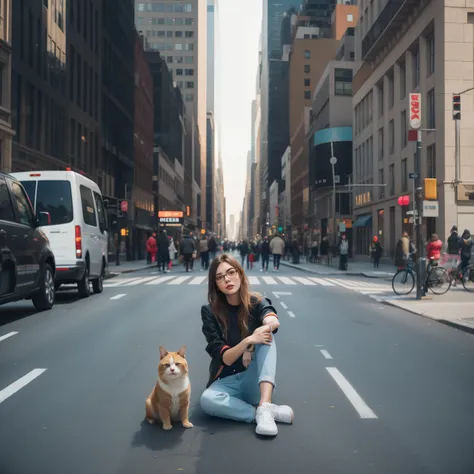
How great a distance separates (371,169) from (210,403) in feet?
168

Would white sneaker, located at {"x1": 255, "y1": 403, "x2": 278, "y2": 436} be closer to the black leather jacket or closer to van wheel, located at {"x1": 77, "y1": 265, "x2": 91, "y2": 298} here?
the black leather jacket

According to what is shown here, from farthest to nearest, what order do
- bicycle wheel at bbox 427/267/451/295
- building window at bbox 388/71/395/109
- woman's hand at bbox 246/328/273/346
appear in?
building window at bbox 388/71/395/109 < bicycle wheel at bbox 427/267/451/295 < woman's hand at bbox 246/328/273/346

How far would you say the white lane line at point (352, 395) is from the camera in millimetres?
5577

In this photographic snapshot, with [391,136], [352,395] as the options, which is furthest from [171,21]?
[352,395]

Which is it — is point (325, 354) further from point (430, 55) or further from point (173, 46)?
point (173, 46)

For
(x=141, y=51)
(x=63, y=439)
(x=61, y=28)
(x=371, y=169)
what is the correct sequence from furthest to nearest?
(x=141, y=51)
(x=371, y=169)
(x=61, y=28)
(x=63, y=439)

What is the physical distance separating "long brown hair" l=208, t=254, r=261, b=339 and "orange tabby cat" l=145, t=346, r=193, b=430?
567 mm

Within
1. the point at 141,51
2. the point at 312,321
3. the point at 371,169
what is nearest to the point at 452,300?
the point at 312,321

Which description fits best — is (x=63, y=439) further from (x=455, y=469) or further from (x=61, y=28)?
(x=61, y=28)

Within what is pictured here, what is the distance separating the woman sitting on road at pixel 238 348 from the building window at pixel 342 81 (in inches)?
2829

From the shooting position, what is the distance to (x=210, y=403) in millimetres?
5184

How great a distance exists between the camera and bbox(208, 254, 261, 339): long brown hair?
5219 mm

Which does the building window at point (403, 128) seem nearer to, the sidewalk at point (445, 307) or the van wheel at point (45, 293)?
the sidewalk at point (445, 307)

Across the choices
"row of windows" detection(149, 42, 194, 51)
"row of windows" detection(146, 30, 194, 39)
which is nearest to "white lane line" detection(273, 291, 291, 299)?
"row of windows" detection(146, 30, 194, 39)
